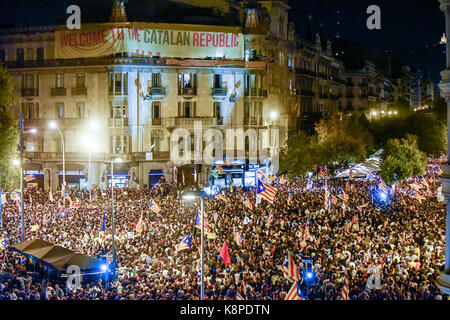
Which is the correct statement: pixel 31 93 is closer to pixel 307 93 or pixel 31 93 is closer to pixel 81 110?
pixel 81 110

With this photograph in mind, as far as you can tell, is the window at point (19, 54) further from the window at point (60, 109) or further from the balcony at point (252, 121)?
the balcony at point (252, 121)

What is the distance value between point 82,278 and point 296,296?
29.9 ft

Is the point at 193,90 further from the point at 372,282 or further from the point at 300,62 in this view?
the point at 372,282

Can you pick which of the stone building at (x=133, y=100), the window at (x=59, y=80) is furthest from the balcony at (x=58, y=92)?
the window at (x=59, y=80)

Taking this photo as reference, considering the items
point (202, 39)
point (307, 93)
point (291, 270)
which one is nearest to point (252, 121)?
point (202, 39)

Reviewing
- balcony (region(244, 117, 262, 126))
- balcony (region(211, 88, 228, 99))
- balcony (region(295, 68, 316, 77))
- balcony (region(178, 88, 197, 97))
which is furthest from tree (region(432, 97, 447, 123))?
balcony (region(178, 88, 197, 97))

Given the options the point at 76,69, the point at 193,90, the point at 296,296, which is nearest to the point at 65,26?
the point at 76,69

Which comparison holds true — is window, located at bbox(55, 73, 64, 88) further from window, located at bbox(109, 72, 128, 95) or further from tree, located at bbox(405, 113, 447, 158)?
tree, located at bbox(405, 113, 447, 158)

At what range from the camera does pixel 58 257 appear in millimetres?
21703

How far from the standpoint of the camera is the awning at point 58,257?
21016 millimetres

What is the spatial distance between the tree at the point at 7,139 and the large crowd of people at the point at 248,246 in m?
2.09

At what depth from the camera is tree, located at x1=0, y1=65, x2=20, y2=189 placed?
37.2 m

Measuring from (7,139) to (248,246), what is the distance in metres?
20.7

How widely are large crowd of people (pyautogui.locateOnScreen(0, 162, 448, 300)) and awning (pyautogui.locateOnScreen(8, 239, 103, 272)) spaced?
0.69 meters
